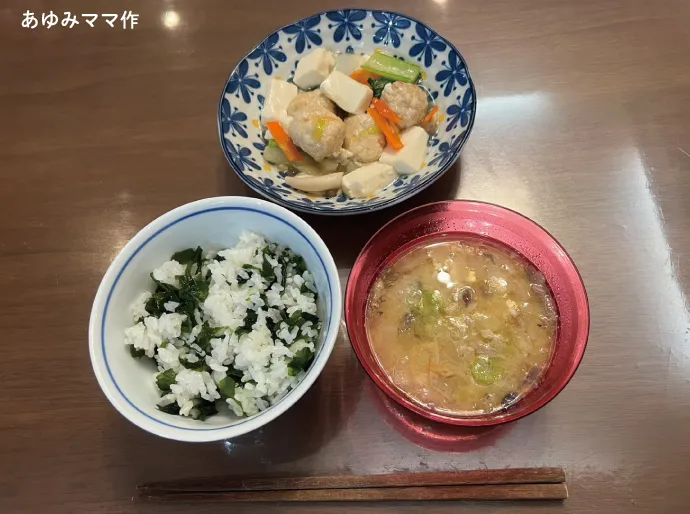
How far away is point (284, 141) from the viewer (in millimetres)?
1658

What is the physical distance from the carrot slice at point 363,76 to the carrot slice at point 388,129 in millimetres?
153

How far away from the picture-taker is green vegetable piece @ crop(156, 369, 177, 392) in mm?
1207

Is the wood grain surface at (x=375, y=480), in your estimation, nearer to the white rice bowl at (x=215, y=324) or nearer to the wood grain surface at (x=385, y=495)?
the wood grain surface at (x=385, y=495)

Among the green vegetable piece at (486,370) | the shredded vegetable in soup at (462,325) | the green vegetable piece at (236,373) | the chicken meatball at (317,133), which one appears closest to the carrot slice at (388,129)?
the chicken meatball at (317,133)

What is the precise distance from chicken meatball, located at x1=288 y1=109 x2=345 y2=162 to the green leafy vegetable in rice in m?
0.38

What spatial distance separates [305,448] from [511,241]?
0.80 m

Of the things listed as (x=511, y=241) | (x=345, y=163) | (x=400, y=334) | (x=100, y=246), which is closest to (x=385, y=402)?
(x=400, y=334)

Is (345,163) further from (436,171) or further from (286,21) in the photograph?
(286,21)

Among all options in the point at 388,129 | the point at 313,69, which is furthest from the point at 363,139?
the point at 313,69

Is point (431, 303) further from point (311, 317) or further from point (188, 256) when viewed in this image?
point (188, 256)

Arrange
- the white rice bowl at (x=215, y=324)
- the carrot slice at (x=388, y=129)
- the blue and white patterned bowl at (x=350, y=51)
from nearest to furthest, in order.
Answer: the white rice bowl at (x=215, y=324) → the blue and white patterned bowl at (x=350, y=51) → the carrot slice at (x=388, y=129)

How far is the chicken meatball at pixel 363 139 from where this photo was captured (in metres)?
1.62

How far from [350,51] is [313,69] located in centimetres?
19

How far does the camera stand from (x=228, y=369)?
123 centimetres
